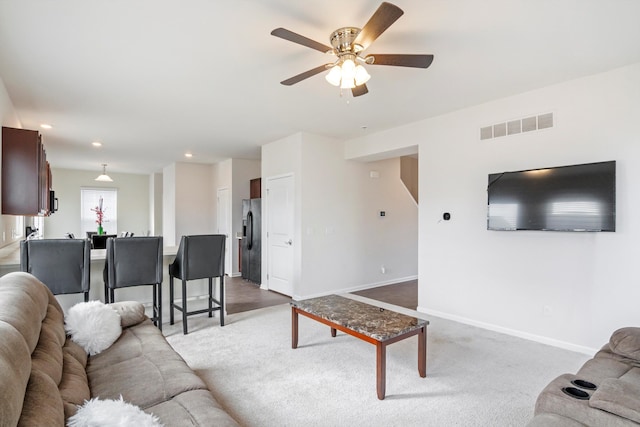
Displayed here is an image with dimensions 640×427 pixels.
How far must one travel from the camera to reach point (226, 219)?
771 centimetres

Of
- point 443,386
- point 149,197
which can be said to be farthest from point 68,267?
point 149,197

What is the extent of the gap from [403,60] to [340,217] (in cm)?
357

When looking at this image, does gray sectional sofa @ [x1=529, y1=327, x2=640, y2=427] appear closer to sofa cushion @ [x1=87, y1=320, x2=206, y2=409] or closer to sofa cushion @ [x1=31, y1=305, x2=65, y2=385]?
sofa cushion @ [x1=87, y1=320, x2=206, y2=409]

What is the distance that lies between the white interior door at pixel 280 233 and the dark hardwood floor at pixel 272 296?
0.80ft

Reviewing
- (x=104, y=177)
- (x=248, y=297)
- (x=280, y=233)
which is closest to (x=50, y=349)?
(x=248, y=297)

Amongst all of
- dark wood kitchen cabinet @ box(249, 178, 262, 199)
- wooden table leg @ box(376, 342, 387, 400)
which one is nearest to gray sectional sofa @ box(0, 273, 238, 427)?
wooden table leg @ box(376, 342, 387, 400)

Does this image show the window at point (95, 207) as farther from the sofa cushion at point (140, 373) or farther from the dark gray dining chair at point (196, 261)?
the sofa cushion at point (140, 373)

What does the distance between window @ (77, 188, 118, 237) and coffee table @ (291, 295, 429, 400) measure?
8901 millimetres

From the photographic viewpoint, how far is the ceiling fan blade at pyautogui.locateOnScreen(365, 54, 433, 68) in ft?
7.45

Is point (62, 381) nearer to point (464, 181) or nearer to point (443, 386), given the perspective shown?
point (443, 386)

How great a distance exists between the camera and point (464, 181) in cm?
414

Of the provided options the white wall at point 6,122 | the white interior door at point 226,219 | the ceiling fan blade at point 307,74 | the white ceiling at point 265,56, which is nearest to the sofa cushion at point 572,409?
the white ceiling at point 265,56

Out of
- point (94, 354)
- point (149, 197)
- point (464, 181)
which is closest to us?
point (94, 354)

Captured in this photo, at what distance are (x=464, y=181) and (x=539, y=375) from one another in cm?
222
